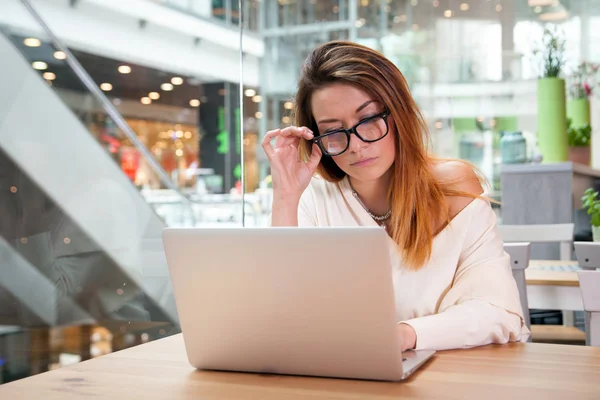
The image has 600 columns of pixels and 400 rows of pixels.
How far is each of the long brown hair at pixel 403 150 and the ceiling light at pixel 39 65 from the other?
1.43m

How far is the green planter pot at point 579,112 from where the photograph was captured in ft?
19.3

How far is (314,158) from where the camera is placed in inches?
73.0

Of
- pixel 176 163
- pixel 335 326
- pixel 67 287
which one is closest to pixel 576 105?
pixel 176 163

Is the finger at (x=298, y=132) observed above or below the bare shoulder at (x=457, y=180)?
above

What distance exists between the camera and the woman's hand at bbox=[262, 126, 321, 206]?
1807 millimetres

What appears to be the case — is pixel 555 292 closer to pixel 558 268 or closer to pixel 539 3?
pixel 558 268

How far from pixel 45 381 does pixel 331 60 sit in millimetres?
978

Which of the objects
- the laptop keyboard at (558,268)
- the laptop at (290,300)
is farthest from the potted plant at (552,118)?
the laptop at (290,300)

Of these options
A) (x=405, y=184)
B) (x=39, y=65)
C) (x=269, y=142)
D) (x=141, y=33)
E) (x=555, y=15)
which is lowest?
(x=405, y=184)

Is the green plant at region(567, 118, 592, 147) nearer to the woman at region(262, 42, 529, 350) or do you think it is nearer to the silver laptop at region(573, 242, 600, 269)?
the silver laptop at region(573, 242, 600, 269)

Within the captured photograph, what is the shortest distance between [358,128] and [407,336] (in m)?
0.55

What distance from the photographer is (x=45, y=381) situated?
3.81 feet

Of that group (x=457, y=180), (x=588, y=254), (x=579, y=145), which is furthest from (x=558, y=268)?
(x=579, y=145)

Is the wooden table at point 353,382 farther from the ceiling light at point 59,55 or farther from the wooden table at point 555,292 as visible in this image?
the ceiling light at point 59,55
